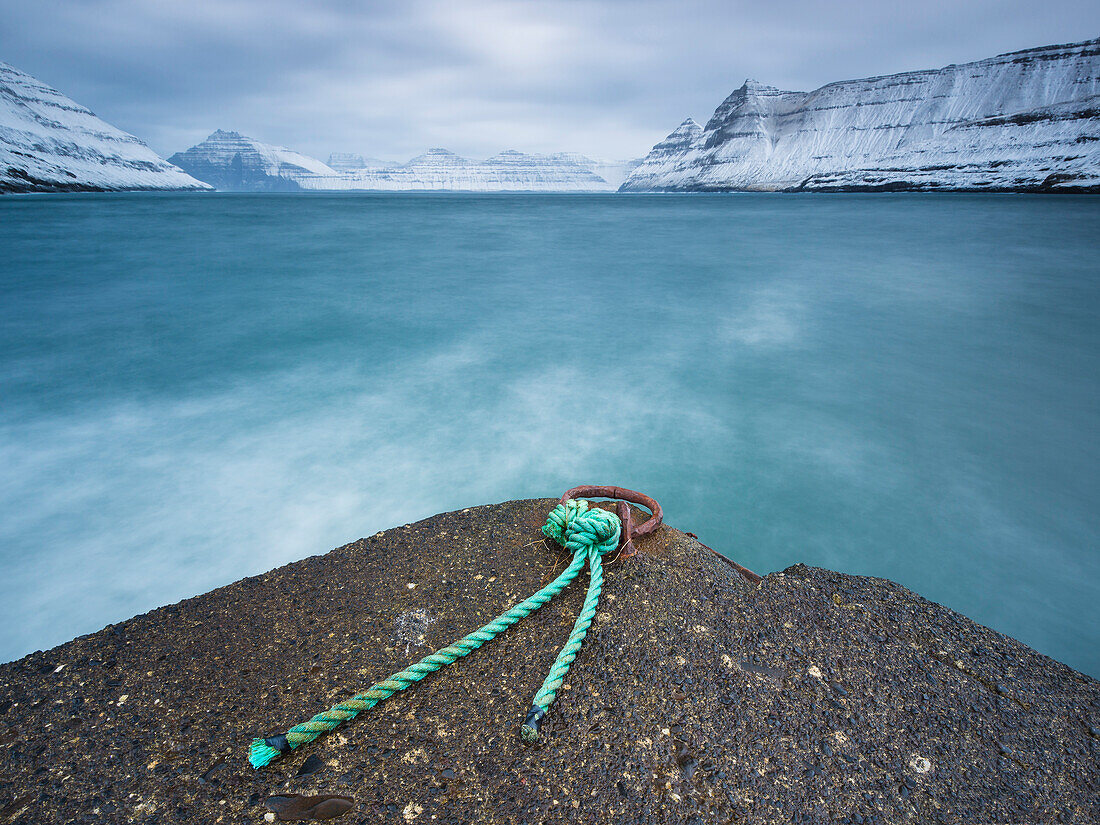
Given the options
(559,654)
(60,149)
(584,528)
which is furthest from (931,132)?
(60,149)

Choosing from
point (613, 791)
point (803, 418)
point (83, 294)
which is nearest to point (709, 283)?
point (803, 418)

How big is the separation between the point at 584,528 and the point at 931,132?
288 ft

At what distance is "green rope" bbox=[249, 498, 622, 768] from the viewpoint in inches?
54.0

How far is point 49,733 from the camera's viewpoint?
4.55ft

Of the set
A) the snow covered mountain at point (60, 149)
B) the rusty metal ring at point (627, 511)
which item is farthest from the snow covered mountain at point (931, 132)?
the snow covered mountain at point (60, 149)

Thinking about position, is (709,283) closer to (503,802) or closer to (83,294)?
(503,802)

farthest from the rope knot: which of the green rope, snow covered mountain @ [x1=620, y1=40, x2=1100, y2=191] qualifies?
snow covered mountain @ [x1=620, y1=40, x2=1100, y2=191]

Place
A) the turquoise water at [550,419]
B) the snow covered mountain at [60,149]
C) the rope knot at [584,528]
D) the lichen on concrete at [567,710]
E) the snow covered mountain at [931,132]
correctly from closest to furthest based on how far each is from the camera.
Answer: the lichen on concrete at [567,710] < the rope knot at [584,528] < the turquoise water at [550,419] < the snow covered mountain at [60,149] < the snow covered mountain at [931,132]

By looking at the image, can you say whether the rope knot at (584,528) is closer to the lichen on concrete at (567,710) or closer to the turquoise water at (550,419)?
the lichen on concrete at (567,710)

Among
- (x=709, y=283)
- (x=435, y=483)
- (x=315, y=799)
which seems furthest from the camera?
(x=709, y=283)

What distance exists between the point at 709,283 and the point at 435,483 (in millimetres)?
7801

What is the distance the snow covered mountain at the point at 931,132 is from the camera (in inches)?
1750

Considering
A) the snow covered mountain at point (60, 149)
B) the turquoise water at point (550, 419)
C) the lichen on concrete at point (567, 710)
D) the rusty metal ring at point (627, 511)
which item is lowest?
the turquoise water at point (550, 419)

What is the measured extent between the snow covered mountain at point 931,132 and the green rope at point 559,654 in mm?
48571
